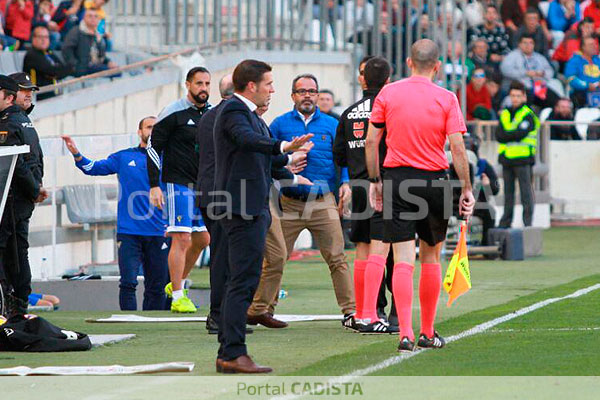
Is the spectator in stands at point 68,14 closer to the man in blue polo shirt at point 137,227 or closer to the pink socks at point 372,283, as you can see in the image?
the man in blue polo shirt at point 137,227

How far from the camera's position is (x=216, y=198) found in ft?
29.3

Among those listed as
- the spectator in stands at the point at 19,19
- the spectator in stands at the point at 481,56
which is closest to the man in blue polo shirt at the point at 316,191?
the spectator in stands at the point at 19,19

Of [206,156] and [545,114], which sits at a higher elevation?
[545,114]

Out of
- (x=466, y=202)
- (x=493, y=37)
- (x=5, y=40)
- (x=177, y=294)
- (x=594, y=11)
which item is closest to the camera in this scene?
(x=466, y=202)

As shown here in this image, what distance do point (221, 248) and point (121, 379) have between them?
170cm

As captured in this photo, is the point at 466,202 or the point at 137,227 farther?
the point at 137,227

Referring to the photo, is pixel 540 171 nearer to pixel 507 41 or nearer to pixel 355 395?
pixel 507 41

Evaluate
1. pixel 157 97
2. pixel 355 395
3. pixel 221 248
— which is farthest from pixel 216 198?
pixel 157 97

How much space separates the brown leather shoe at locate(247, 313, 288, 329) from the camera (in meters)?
11.8

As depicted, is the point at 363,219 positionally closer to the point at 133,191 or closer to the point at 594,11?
the point at 133,191

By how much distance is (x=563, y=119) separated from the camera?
26188 mm

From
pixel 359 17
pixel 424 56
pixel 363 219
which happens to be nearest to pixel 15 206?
pixel 363 219

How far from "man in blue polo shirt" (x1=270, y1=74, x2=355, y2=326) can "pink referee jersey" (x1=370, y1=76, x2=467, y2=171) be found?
89.7 inches

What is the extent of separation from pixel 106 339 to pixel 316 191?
7.60 feet
